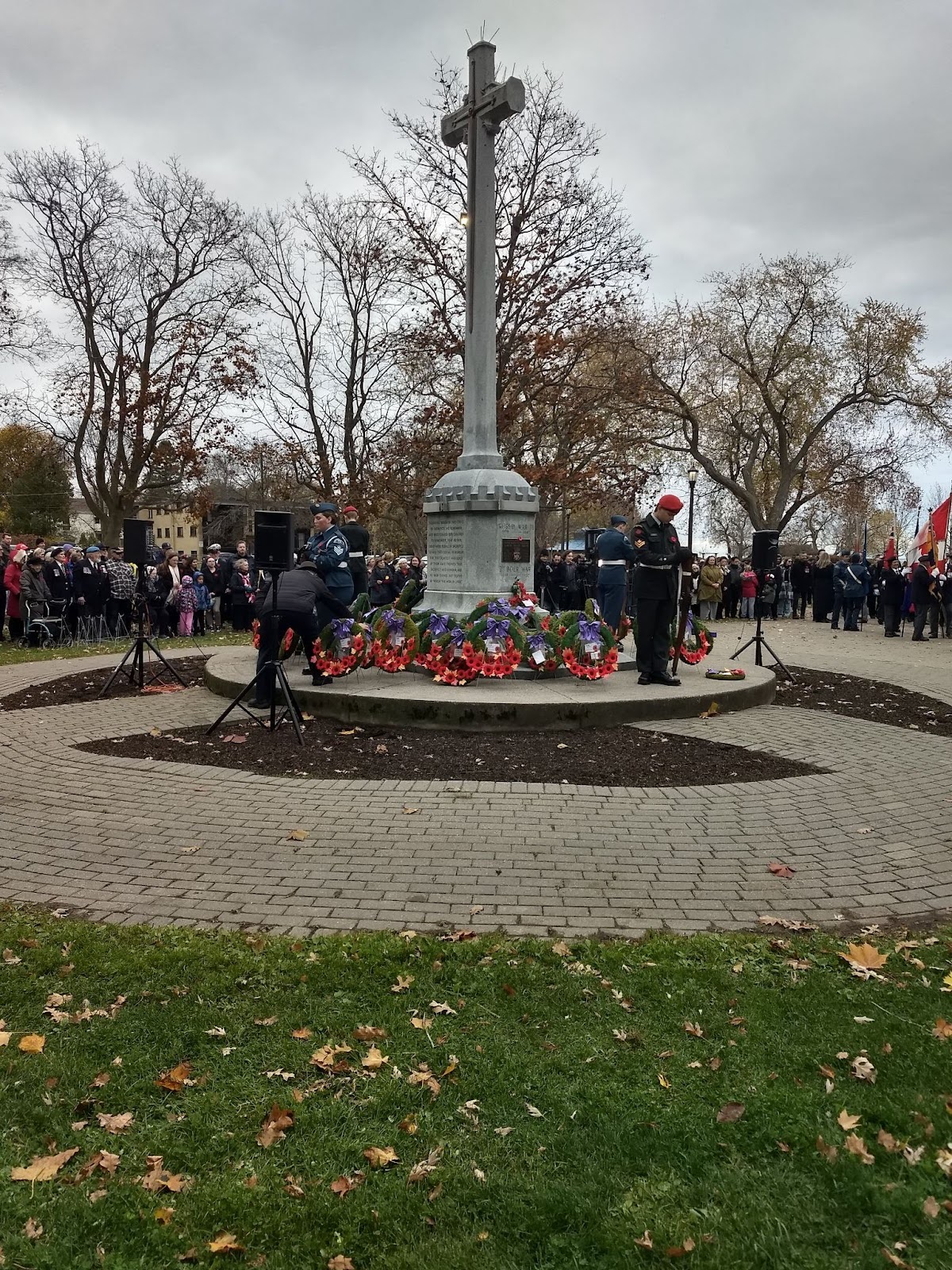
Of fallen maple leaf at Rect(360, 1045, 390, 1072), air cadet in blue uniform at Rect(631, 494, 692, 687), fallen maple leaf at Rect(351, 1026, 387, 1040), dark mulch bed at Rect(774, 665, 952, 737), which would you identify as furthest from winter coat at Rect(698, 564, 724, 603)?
fallen maple leaf at Rect(360, 1045, 390, 1072)

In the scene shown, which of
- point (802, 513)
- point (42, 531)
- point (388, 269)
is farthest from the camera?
point (802, 513)

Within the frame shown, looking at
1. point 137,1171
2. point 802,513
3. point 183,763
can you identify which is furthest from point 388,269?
point 802,513

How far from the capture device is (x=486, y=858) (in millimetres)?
5055

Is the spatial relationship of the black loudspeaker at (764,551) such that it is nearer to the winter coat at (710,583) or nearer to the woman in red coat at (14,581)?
the winter coat at (710,583)

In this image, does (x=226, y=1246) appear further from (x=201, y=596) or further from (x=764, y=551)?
(x=201, y=596)

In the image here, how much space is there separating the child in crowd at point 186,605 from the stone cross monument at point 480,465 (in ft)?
28.1

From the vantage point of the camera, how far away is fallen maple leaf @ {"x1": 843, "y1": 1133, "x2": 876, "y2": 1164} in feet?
8.41

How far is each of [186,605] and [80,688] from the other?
7.92m

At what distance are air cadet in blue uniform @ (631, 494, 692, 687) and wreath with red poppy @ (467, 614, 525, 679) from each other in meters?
1.53

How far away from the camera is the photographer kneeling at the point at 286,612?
8.54m

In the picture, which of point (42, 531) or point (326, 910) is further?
point (42, 531)

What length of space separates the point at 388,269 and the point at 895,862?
24.4 m

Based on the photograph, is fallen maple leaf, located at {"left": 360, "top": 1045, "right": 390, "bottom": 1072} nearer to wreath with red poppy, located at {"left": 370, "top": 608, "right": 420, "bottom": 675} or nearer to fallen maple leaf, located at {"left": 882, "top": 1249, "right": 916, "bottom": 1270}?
fallen maple leaf, located at {"left": 882, "top": 1249, "right": 916, "bottom": 1270}

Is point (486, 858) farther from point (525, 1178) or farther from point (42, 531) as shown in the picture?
point (42, 531)
